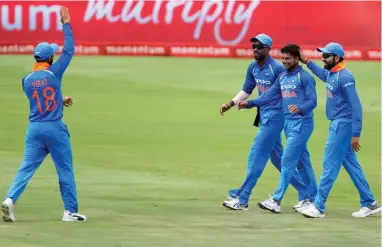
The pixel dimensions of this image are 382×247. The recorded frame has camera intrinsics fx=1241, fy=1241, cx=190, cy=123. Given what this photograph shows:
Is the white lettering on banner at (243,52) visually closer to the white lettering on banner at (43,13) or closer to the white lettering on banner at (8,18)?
the white lettering on banner at (43,13)

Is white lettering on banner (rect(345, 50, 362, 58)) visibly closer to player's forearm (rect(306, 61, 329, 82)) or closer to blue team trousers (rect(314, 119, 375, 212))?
player's forearm (rect(306, 61, 329, 82))

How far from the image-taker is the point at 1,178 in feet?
58.0

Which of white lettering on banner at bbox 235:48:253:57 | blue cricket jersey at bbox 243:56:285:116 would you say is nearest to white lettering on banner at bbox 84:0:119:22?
white lettering on banner at bbox 235:48:253:57

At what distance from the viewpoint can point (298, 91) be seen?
1499 centimetres

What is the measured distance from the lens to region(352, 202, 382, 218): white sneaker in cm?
1504

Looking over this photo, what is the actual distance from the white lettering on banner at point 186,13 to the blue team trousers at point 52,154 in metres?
13.7

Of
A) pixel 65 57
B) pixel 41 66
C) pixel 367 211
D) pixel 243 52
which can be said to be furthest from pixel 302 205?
pixel 243 52

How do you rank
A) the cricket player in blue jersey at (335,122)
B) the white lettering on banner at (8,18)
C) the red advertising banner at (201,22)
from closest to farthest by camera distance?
1. the cricket player in blue jersey at (335,122)
2. the white lettering on banner at (8,18)
3. the red advertising banner at (201,22)

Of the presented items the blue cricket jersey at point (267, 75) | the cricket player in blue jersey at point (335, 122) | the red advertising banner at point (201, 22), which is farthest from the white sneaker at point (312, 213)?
the red advertising banner at point (201, 22)

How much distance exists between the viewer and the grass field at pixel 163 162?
13492 millimetres

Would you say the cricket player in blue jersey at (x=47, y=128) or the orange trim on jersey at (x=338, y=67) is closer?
the cricket player in blue jersey at (x=47, y=128)

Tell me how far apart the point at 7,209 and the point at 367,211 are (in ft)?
14.4

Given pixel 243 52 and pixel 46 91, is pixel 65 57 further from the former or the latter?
pixel 243 52

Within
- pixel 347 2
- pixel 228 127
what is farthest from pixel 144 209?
pixel 347 2
